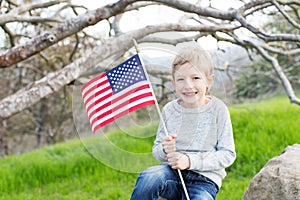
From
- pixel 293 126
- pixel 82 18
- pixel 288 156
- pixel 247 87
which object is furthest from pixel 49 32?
pixel 247 87

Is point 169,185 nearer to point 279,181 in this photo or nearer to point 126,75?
point 126,75

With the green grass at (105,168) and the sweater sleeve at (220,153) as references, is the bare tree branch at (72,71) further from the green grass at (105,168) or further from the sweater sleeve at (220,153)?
the sweater sleeve at (220,153)

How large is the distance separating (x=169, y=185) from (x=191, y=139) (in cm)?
25

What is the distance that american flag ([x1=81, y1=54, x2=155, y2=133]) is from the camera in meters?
2.03

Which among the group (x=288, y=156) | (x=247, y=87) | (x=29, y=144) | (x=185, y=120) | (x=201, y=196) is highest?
(x=185, y=120)

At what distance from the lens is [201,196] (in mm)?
2047

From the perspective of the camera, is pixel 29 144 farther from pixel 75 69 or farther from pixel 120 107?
pixel 120 107

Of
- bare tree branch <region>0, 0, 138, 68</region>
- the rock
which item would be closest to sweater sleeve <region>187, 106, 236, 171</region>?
the rock

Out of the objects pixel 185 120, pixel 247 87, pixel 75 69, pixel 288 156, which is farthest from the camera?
pixel 247 87

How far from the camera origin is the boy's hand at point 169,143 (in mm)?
1956

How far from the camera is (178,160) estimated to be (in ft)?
6.47

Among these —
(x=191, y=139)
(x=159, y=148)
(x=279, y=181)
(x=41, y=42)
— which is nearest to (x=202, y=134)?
(x=191, y=139)

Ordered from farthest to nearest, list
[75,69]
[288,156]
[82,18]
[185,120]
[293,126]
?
[293,126] < [75,69] < [82,18] < [288,156] < [185,120]

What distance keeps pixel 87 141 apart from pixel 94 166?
3.57 metres
